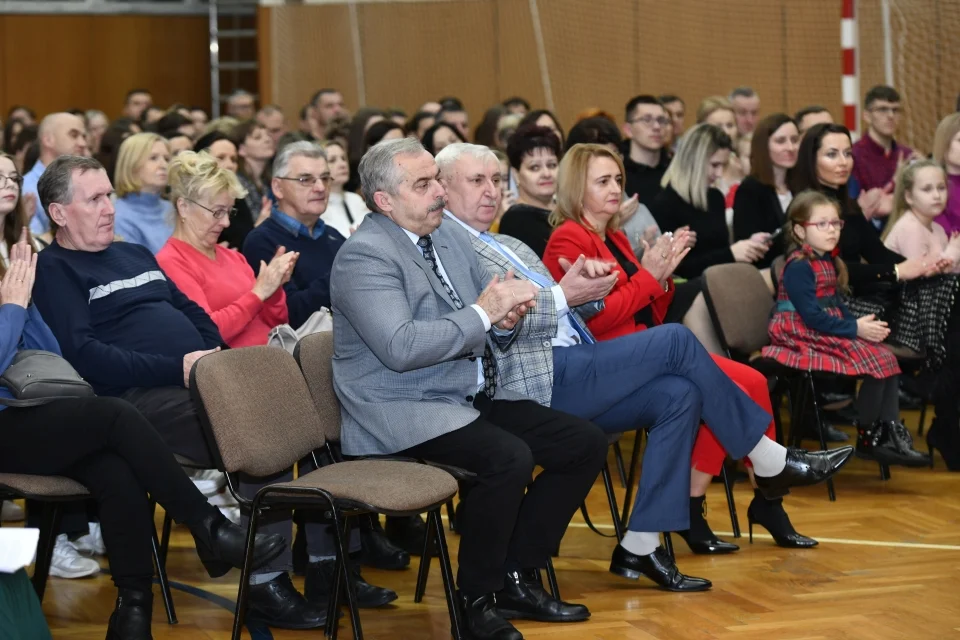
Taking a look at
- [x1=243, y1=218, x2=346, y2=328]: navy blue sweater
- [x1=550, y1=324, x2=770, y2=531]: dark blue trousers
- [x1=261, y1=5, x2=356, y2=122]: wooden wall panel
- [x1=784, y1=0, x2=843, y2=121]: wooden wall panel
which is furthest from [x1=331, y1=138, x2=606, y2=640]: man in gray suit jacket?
[x1=261, y1=5, x2=356, y2=122]: wooden wall panel

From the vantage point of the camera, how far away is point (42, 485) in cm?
340

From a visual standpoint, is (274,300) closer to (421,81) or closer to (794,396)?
(794,396)

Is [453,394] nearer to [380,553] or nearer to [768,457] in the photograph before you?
[380,553]

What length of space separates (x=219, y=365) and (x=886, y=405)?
3133 mm

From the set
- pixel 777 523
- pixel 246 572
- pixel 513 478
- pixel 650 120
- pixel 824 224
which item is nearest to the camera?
pixel 246 572

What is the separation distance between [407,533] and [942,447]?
2502 mm

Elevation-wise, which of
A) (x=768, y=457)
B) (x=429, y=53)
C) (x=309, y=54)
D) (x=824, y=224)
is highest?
(x=309, y=54)

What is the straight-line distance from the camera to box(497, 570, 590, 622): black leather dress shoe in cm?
372

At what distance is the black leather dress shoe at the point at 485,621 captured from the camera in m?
3.48

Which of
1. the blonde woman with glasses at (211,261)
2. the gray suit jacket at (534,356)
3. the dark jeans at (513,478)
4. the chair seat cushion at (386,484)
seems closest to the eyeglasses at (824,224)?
the gray suit jacket at (534,356)

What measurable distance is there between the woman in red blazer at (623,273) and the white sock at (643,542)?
36 centimetres

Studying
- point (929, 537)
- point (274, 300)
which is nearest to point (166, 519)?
point (274, 300)

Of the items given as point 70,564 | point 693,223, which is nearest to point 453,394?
point 70,564

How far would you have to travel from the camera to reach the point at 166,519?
4023mm
